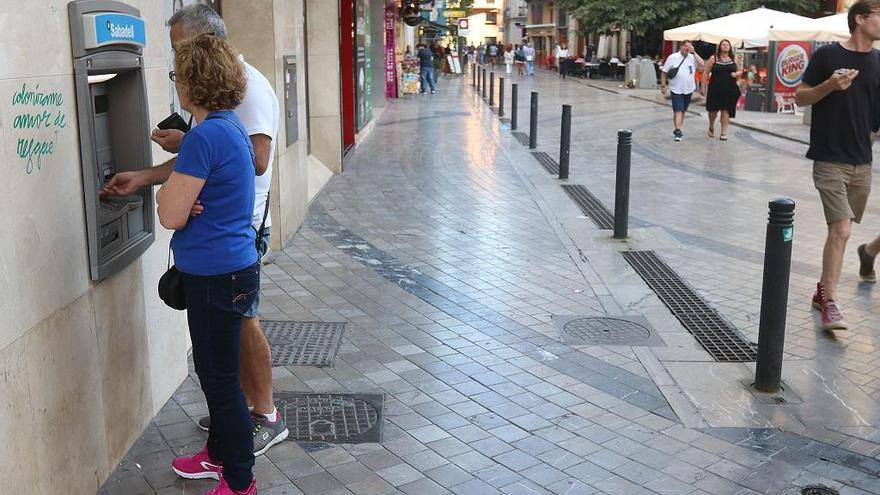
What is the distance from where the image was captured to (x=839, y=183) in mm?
5719

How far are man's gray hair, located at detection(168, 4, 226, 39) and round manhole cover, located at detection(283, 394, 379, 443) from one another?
189 cm

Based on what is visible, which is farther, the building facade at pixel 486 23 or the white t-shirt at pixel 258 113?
the building facade at pixel 486 23

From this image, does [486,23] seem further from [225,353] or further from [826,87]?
[225,353]

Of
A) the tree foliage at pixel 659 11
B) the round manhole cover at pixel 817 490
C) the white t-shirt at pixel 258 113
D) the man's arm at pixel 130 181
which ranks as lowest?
the round manhole cover at pixel 817 490

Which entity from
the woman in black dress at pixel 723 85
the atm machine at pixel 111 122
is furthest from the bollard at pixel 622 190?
the woman in black dress at pixel 723 85

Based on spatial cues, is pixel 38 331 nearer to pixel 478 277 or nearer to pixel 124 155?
pixel 124 155

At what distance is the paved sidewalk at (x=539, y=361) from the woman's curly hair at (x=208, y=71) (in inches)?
64.5

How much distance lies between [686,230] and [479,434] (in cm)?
522

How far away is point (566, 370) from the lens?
5.00m

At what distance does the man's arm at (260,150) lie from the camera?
3.72 meters

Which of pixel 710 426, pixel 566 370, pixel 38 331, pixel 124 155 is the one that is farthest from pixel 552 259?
pixel 38 331

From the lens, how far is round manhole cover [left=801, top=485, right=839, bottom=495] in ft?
12.0

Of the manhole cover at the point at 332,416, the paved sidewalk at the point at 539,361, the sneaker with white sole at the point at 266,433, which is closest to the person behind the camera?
the paved sidewalk at the point at 539,361

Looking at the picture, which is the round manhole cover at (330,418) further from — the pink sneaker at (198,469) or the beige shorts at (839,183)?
the beige shorts at (839,183)
